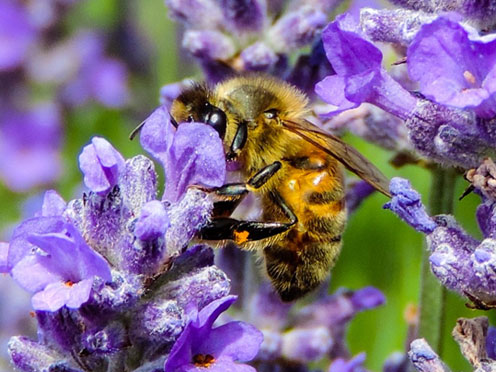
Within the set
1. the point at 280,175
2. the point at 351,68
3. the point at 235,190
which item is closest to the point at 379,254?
the point at 280,175

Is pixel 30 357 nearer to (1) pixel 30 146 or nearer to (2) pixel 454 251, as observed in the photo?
(2) pixel 454 251

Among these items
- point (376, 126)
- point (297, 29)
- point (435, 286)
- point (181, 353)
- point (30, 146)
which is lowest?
point (30, 146)

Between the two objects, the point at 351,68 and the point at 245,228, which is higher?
the point at 351,68

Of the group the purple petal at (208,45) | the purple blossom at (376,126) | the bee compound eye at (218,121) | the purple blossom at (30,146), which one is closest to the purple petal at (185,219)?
the bee compound eye at (218,121)

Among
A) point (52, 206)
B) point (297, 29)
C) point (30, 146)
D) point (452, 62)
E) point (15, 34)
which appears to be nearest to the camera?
point (452, 62)

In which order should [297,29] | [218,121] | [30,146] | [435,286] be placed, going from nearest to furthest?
Result: [218,121] → [435,286] → [297,29] → [30,146]

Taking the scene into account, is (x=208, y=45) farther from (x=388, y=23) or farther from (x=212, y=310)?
(x=212, y=310)

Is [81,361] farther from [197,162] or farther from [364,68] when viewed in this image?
[364,68]

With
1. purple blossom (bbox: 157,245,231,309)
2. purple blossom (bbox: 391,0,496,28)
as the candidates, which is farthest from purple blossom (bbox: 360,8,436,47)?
purple blossom (bbox: 157,245,231,309)

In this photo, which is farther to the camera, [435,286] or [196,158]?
[435,286]
